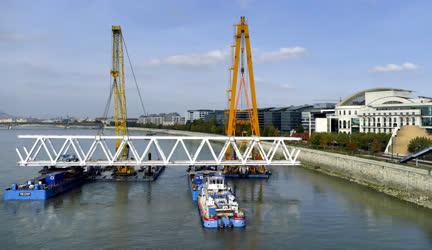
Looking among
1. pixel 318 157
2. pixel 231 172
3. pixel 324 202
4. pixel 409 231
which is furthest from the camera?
pixel 318 157

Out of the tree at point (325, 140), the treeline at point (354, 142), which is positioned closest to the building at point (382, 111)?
the treeline at point (354, 142)

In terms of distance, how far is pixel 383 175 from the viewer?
27891mm

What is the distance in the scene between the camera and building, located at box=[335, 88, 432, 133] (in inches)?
1839

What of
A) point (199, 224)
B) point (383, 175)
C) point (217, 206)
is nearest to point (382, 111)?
point (383, 175)

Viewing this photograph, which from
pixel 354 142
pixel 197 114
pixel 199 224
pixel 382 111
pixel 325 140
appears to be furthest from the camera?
pixel 197 114

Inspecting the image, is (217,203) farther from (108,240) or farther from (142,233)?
(108,240)

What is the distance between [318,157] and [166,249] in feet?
91.5

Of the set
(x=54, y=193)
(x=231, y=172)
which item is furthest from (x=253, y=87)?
(x=54, y=193)

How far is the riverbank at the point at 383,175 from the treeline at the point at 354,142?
5303mm

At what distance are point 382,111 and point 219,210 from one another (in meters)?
38.6

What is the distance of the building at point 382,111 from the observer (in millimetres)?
46719

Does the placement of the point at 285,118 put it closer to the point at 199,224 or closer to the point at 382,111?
the point at 382,111

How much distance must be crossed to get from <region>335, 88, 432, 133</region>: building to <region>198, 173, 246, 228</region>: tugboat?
32.2 meters

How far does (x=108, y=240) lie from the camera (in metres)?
16.6
